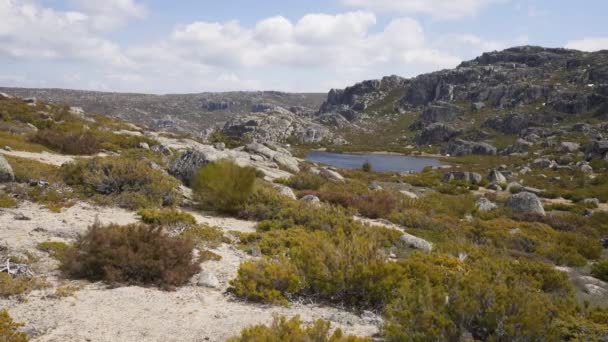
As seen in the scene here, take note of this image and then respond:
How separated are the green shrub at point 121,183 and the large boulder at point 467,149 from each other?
79189 mm

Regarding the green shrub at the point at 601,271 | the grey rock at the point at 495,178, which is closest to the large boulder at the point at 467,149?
the grey rock at the point at 495,178

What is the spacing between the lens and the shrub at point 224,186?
14.0 m

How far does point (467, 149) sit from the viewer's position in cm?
8556

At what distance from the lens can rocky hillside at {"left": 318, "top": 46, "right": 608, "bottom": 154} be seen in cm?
9338

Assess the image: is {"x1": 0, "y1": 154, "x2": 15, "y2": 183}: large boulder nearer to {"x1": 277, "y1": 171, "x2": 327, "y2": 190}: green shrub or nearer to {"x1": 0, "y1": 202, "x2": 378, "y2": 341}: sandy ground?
{"x1": 0, "y1": 202, "x2": 378, "y2": 341}: sandy ground

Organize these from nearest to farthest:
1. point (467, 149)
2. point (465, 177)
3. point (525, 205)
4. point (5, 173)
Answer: point (5, 173), point (525, 205), point (465, 177), point (467, 149)

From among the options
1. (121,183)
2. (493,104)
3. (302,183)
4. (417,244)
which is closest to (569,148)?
(302,183)

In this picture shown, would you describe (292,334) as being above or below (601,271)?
above

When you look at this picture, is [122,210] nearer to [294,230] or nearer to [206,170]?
[206,170]

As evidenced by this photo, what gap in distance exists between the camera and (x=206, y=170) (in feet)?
48.4

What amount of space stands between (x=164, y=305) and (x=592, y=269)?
42.8ft

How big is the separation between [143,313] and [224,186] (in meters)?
8.11

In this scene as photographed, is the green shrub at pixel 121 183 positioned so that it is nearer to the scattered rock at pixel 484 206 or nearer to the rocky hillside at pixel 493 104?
the scattered rock at pixel 484 206

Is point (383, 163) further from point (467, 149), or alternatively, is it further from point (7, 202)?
point (7, 202)
